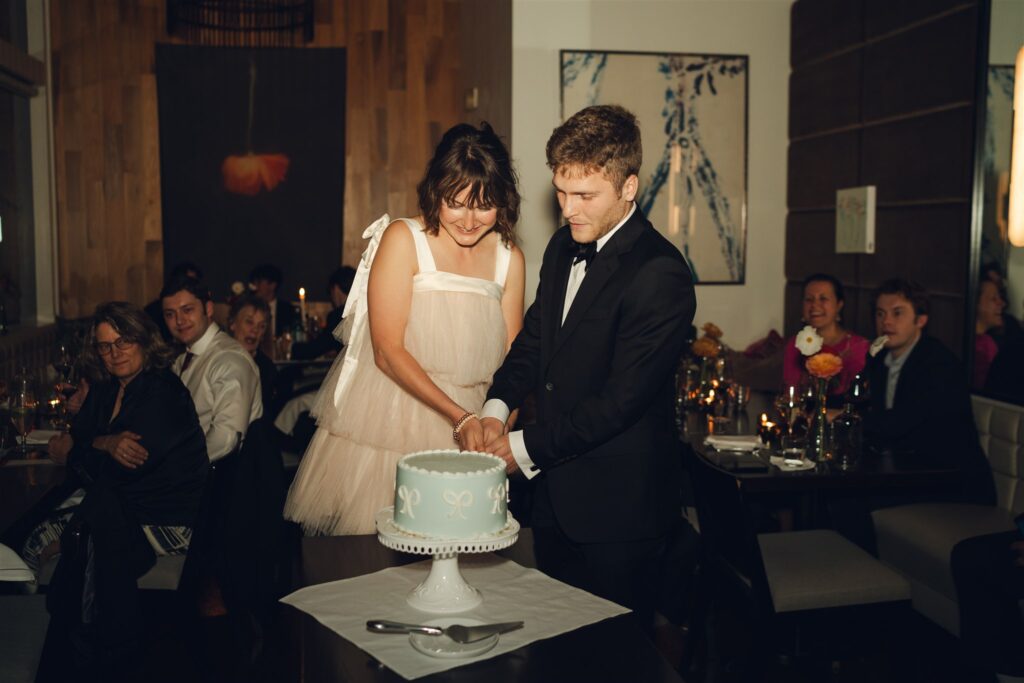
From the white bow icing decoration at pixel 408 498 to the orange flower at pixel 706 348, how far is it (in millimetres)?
2850

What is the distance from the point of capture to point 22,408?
3.44 metres

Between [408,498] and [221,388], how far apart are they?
215 centimetres

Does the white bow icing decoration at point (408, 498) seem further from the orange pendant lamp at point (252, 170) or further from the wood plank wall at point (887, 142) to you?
the orange pendant lamp at point (252, 170)

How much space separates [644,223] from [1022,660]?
1.94 meters

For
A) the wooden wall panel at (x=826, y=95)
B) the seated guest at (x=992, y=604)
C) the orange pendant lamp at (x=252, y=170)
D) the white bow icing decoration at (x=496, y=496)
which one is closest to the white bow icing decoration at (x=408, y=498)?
the white bow icing decoration at (x=496, y=496)

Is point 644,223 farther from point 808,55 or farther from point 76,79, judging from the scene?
point 76,79

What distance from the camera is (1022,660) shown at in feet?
9.74

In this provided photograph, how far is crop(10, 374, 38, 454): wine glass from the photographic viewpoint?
343 cm

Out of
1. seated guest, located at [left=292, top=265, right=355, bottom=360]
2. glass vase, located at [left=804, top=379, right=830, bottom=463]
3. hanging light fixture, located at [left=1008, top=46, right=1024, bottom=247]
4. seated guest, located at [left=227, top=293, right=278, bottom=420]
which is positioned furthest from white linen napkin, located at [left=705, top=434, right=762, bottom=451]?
seated guest, located at [left=292, top=265, right=355, bottom=360]

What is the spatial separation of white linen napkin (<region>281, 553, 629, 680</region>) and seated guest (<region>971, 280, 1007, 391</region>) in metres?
3.23

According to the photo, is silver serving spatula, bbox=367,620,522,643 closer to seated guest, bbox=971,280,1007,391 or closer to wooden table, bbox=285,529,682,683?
wooden table, bbox=285,529,682,683

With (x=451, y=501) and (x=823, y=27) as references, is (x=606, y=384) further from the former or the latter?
(x=823, y=27)

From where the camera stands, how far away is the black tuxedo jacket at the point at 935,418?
3.79 meters

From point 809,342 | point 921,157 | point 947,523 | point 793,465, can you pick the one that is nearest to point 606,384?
point 793,465
